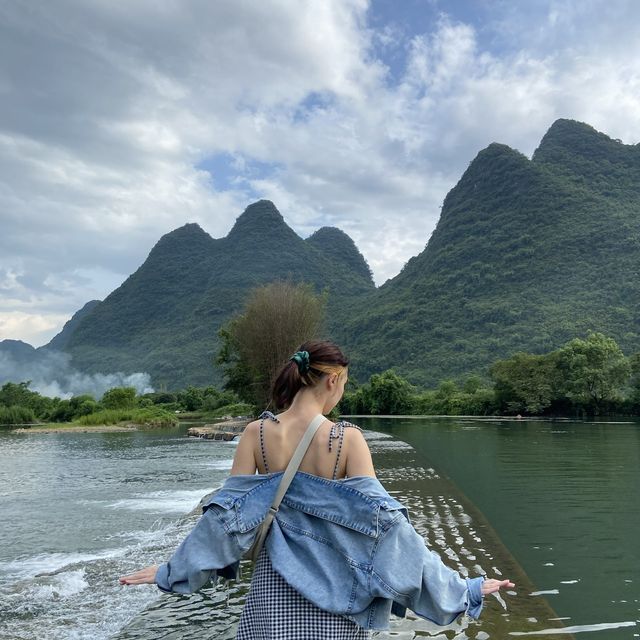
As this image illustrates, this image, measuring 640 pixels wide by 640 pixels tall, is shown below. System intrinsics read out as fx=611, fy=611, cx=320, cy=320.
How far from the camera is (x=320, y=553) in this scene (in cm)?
187

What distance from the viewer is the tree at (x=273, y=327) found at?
39.8 meters

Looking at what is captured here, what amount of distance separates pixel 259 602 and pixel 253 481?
372 millimetres

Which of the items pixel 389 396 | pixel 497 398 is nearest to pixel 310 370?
pixel 497 398

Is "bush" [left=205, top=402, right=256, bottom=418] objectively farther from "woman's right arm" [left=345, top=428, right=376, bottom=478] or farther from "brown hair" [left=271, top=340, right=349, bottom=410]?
"woman's right arm" [left=345, top=428, right=376, bottom=478]

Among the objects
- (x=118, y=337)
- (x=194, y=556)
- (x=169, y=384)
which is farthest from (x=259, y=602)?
(x=118, y=337)

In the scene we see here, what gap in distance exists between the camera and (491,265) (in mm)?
119125

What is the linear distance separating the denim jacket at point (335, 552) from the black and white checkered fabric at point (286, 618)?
0.06 m

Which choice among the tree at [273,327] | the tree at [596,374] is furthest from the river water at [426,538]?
the tree at [596,374]

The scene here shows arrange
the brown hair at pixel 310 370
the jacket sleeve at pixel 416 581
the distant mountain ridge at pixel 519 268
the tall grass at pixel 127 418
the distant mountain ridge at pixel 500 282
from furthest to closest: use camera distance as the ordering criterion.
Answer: the distant mountain ridge at pixel 500 282
the distant mountain ridge at pixel 519 268
the tall grass at pixel 127 418
the brown hair at pixel 310 370
the jacket sleeve at pixel 416 581

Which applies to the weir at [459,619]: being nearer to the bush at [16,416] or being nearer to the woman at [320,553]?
the woman at [320,553]

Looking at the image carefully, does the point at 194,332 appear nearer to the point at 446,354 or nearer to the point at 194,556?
the point at 446,354

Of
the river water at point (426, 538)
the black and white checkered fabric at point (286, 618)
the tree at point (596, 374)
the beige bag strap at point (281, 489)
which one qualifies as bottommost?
the river water at point (426, 538)

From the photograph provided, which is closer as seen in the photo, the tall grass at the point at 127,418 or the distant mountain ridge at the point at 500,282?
the tall grass at the point at 127,418

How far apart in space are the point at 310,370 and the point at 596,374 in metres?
53.3
